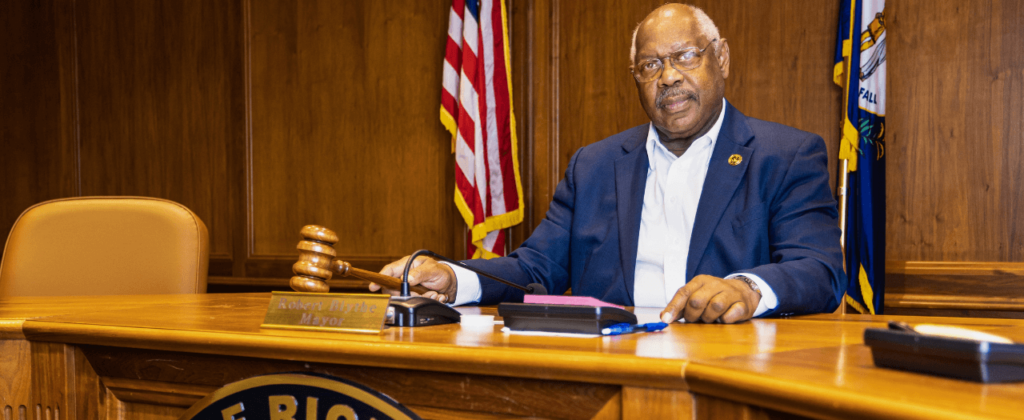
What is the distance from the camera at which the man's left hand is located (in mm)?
1154

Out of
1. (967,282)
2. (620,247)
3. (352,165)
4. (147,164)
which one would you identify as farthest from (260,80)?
(967,282)

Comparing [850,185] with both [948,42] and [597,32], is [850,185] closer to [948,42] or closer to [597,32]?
[948,42]

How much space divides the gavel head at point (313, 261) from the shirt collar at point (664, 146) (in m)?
1.03

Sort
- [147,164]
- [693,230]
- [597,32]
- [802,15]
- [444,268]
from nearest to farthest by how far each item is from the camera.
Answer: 1. [444,268]
2. [693,230]
3. [802,15]
4. [597,32]
5. [147,164]

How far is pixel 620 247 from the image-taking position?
1.90 m

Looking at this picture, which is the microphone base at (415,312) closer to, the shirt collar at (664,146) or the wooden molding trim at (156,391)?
the wooden molding trim at (156,391)

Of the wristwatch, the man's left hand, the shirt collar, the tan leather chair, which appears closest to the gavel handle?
the man's left hand

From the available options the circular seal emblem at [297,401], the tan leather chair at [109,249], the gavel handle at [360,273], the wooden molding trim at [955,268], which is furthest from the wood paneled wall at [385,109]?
the circular seal emblem at [297,401]

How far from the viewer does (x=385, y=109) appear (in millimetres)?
3826

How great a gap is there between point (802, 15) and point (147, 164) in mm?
3784

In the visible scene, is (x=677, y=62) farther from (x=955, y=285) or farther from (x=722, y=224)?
(x=955, y=285)

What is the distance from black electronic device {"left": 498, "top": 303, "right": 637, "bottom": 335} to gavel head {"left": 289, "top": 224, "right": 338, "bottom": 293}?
0.33 meters

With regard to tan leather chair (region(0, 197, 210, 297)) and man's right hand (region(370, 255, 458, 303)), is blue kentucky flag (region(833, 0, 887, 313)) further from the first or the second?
tan leather chair (region(0, 197, 210, 297))

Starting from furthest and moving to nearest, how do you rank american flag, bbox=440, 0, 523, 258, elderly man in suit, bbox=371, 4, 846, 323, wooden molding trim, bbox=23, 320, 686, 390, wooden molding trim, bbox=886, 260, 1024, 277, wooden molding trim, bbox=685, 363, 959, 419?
1. american flag, bbox=440, 0, 523, 258
2. wooden molding trim, bbox=886, 260, 1024, 277
3. elderly man in suit, bbox=371, 4, 846, 323
4. wooden molding trim, bbox=23, 320, 686, 390
5. wooden molding trim, bbox=685, 363, 959, 419
